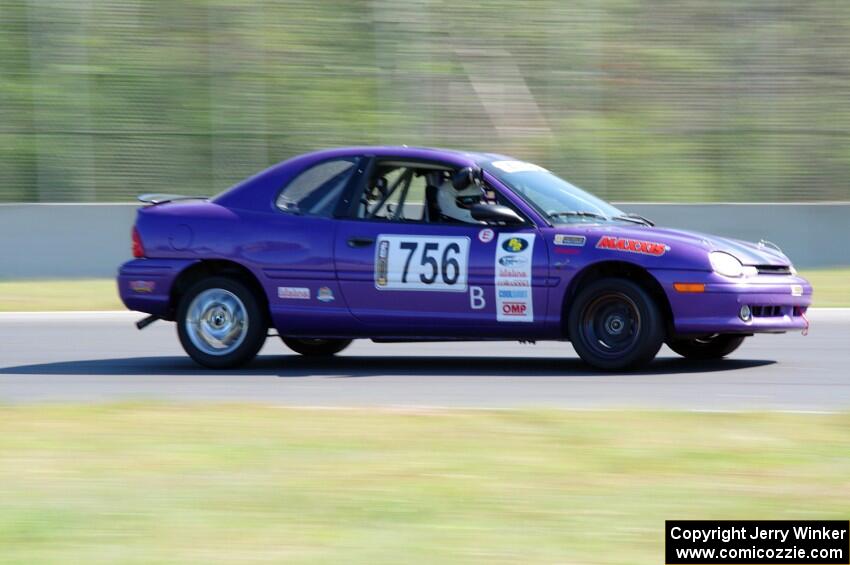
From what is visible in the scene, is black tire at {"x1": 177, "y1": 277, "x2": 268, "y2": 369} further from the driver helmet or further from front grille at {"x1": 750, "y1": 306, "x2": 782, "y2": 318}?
front grille at {"x1": 750, "y1": 306, "x2": 782, "y2": 318}

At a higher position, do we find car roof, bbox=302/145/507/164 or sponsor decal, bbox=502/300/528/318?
car roof, bbox=302/145/507/164

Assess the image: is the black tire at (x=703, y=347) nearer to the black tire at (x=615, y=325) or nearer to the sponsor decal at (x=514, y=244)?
the black tire at (x=615, y=325)

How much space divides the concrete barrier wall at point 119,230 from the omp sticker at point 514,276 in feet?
26.4

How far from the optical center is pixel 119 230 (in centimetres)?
1720

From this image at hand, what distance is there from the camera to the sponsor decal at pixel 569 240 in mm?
8977

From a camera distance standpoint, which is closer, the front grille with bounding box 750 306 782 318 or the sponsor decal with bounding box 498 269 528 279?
the front grille with bounding box 750 306 782 318

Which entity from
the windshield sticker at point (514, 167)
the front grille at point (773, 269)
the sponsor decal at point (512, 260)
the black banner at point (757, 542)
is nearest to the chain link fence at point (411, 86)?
the windshield sticker at point (514, 167)

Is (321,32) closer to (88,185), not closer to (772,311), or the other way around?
(88,185)

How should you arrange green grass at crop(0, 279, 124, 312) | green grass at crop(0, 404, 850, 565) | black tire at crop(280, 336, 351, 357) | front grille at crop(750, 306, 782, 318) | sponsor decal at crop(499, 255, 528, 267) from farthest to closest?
green grass at crop(0, 279, 124, 312) < black tire at crop(280, 336, 351, 357) < sponsor decal at crop(499, 255, 528, 267) < front grille at crop(750, 306, 782, 318) < green grass at crop(0, 404, 850, 565)

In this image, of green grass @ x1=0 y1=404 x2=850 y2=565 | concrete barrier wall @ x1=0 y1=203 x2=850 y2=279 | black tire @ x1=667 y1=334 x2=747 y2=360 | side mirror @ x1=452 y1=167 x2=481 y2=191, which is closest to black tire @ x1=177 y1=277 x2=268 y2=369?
side mirror @ x1=452 y1=167 x2=481 y2=191

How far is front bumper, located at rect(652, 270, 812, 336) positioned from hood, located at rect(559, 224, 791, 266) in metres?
0.18

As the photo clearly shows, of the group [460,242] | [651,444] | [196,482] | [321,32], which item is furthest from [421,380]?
[321,32]

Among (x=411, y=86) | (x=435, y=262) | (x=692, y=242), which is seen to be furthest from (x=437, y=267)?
(x=411, y=86)

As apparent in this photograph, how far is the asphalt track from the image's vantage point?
8078 mm
